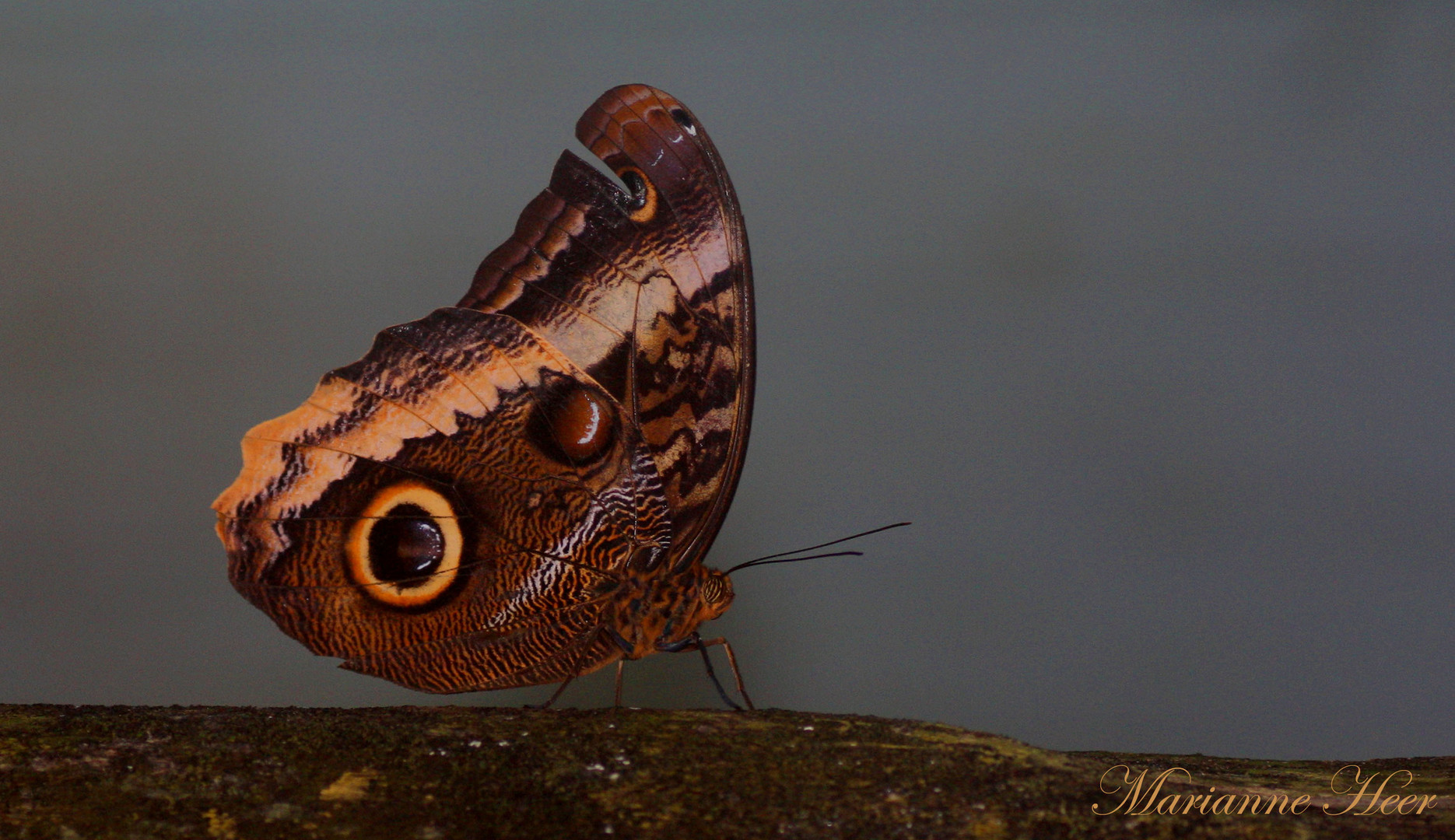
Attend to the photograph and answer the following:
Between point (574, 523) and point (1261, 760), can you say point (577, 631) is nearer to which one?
point (574, 523)

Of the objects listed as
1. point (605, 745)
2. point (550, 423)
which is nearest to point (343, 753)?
point (605, 745)

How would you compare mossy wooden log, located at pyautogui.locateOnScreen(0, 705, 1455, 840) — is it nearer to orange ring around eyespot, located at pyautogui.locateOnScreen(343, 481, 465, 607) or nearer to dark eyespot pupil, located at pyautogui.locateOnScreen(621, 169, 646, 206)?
orange ring around eyespot, located at pyautogui.locateOnScreen(343, 481, 465, 607)

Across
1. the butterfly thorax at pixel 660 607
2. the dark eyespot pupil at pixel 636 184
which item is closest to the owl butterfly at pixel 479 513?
the butterfly thorax at pixel 660 607

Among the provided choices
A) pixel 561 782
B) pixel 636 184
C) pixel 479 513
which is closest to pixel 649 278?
pixel 636 184

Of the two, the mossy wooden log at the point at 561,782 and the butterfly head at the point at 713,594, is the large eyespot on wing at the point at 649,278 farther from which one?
the mossy wooden log at the point at 561,782

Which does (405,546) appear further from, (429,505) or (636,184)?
(636,184)

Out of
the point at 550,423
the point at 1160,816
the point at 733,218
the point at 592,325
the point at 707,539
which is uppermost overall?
the point at 733,218

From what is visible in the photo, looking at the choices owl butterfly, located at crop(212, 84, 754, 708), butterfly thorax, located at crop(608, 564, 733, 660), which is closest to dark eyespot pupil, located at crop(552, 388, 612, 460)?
owl butterfly, located at crop(212, 84, 754, 708)
